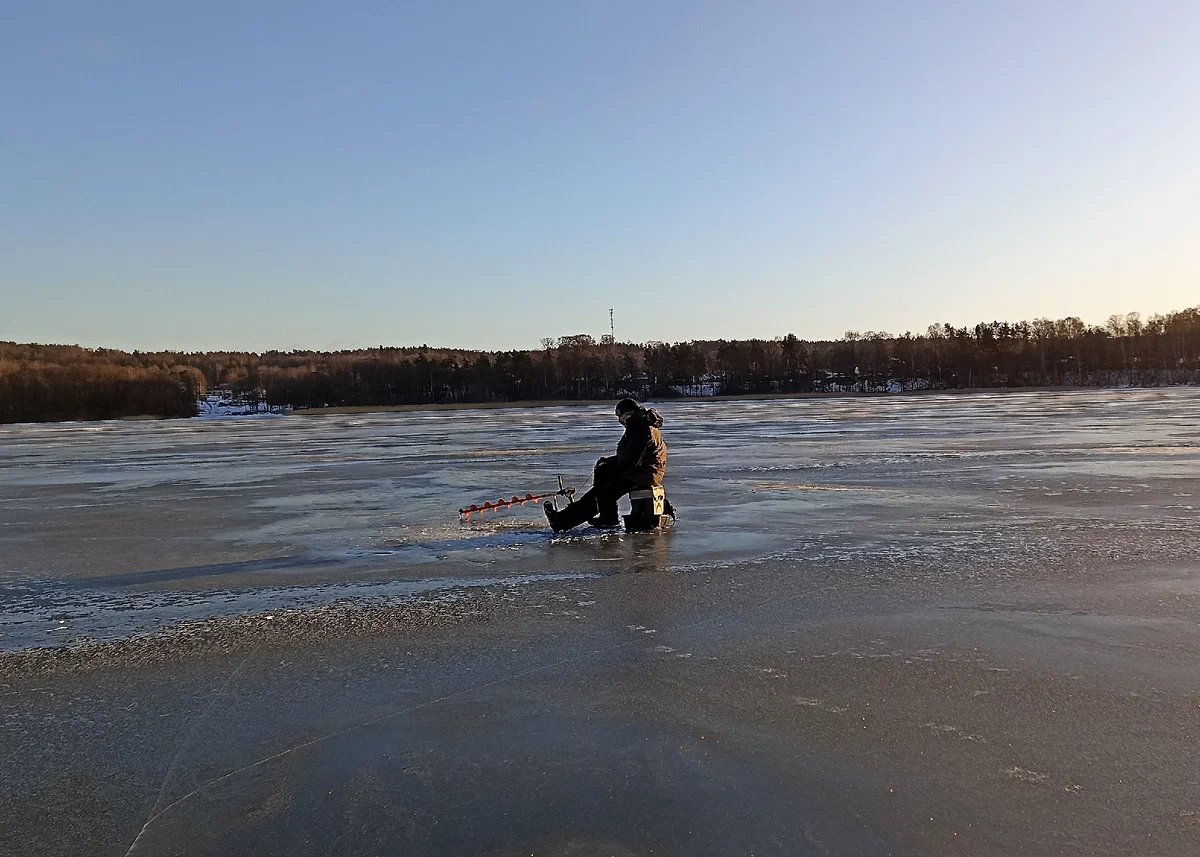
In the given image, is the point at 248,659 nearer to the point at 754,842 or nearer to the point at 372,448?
the point at 754,842

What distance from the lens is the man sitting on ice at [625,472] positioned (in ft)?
34.6

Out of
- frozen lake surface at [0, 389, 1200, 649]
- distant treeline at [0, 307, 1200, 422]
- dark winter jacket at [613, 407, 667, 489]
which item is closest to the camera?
frozen lake surface at [0, 389, 1200, 649]

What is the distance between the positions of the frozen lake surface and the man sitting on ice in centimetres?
29

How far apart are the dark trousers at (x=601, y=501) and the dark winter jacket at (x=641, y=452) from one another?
0.15 metres

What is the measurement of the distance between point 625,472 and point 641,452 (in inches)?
13.0

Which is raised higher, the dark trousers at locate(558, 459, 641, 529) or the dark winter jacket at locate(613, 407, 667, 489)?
the dark winter jacket at locate(613, 407, 667, 489)

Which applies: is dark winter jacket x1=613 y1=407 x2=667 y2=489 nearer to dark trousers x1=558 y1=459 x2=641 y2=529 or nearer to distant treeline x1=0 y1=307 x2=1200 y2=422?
dark trousers x1=558 y1=459 x2=641 y2=529

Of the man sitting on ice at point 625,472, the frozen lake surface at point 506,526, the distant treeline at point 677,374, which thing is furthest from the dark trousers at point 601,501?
the distant treeline at point 677,374

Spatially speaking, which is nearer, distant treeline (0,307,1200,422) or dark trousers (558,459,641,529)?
dark trousers (558,459,641,529)

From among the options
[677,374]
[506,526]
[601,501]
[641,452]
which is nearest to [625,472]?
[641,452]

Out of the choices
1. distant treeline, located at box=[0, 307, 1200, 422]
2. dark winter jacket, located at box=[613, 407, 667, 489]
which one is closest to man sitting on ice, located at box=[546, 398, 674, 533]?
dark winter jacket, located at box=[613, 407, 667, 489]

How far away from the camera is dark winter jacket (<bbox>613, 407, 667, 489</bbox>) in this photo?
34.4ft

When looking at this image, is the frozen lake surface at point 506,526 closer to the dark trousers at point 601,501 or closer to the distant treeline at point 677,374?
the dark trousers at point 601,501

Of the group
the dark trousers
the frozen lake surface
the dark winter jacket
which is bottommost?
the frozen lake surface
